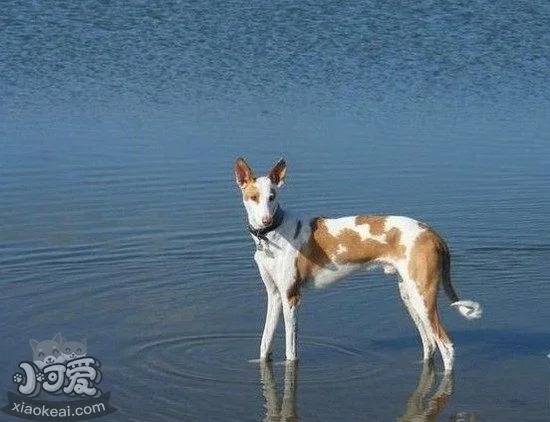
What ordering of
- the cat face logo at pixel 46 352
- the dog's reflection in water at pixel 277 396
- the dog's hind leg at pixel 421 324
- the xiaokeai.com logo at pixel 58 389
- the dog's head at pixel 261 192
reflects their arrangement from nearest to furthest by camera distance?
the xiaokeai.com logo at pixel 58 389
the dog's reflection in water at pixel 277 396
the cat face logo at pixel 46 352
the dog's head at pixel 261 192
the dog's hind leg at pixel 421 324

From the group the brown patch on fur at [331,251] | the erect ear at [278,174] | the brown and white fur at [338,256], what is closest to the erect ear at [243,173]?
the brown and white fur at [338,256]

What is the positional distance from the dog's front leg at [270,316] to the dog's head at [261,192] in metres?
0.58

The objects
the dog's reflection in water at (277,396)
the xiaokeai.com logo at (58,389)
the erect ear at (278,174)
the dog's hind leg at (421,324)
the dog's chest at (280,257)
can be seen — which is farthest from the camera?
the dog's hind leg at (421,324)

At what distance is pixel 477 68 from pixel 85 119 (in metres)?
9.30

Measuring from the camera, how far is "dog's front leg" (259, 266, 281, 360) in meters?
11.6

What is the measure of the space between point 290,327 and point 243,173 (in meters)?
1.33

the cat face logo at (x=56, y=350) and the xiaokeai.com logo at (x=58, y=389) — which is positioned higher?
the cat face logo at (x=56, y=350)

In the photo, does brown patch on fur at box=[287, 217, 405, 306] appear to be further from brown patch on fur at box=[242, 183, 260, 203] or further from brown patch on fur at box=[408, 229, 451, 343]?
brown patch on fur at box=[242, 183, 260, 203]

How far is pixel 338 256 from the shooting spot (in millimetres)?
11461

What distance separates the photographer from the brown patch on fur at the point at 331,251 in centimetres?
1139

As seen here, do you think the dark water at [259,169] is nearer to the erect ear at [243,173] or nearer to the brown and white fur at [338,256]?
the brown and white fur at [338,256]

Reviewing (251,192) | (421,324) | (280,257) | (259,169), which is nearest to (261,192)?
(251,192)

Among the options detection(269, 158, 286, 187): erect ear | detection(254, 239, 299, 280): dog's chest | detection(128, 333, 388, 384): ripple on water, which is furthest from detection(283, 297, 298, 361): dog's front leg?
detection(269, 158, 286, 187): erect ear

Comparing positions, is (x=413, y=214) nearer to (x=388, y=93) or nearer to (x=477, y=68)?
(x=388, y=93)
